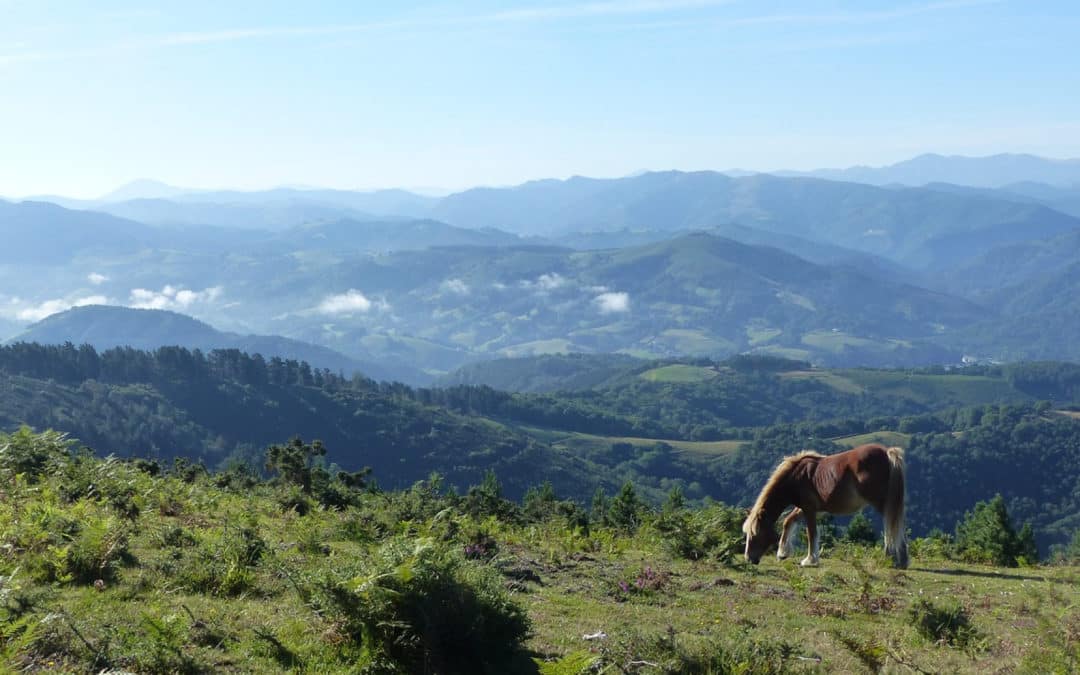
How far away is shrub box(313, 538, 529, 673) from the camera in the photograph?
27.7 feet

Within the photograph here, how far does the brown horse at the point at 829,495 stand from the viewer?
15.4m

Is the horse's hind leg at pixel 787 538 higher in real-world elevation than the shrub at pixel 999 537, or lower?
higher

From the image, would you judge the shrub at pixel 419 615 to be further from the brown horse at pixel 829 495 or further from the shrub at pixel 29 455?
the shrub at pixel 29 455

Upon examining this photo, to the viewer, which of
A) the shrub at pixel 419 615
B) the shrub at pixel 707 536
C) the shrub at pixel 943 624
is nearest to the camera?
the shrub at pixel 419 615

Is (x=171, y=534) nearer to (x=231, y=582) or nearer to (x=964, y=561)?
(x=231, y=582)

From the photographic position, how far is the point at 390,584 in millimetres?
8617

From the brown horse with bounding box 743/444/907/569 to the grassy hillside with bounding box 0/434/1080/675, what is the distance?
22.6 inches

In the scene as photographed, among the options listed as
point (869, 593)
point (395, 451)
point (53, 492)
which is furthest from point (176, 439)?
point (869, 593)

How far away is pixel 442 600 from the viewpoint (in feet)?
28.3

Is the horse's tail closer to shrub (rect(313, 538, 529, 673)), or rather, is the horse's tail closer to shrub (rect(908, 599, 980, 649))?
A: shrub (rect(908, 599, 980, 649))

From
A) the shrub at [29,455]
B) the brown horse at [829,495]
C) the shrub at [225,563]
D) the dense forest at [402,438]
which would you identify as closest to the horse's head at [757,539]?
the brown horse at [829,495]

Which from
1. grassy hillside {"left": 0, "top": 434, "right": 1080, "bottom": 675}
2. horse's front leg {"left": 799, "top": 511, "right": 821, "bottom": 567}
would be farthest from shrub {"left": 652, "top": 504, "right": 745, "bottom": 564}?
horse's front leg {"left": 799, "top": 511, "right": 821, "bottom": 567}

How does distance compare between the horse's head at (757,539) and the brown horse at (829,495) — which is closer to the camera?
the brown horse at (829,495)

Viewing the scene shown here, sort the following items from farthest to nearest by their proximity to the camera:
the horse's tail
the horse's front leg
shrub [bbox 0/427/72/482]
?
shrub [bbox 0/427/72/482]
the horse's front leg
the horse's tail
